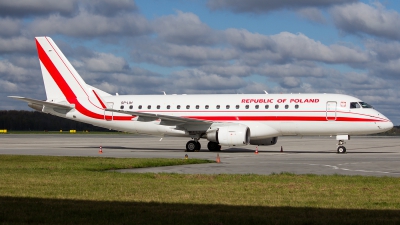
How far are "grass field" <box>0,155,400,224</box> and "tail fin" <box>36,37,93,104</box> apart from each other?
23717mm

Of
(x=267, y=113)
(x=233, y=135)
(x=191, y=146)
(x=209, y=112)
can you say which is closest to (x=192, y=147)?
(x=191, y=146)

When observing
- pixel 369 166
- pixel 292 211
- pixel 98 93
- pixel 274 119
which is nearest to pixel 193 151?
pixel 274 119

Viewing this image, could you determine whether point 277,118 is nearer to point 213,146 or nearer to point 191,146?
point 213,146

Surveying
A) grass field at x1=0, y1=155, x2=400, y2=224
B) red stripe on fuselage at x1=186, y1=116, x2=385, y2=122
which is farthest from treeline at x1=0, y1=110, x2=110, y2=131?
grass field at x1=0, y1=155, x2=400, y2=224

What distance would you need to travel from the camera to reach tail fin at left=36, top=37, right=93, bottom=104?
44.2 metres

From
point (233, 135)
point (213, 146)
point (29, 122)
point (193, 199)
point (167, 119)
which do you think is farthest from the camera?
point (29, 122)

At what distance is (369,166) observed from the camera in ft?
83.7

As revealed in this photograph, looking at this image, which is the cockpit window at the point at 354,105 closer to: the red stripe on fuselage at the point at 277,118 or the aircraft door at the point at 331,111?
the red stripe on fuselage at the point at 277,118

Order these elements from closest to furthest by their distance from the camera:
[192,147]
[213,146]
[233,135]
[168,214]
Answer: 1. [168,214]
2. [233,135]
3. [192,147]
4. [213,146]

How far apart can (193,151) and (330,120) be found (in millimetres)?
9575

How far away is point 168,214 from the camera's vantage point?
11359mm

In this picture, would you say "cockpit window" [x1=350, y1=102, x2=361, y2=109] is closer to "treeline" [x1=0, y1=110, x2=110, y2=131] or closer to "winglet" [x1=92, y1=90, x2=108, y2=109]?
"winglet" [x1=92, y1=90, x2=108, y2=109]

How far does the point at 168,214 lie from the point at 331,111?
2792cm

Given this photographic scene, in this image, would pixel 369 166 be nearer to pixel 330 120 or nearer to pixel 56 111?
pixel 330 120
